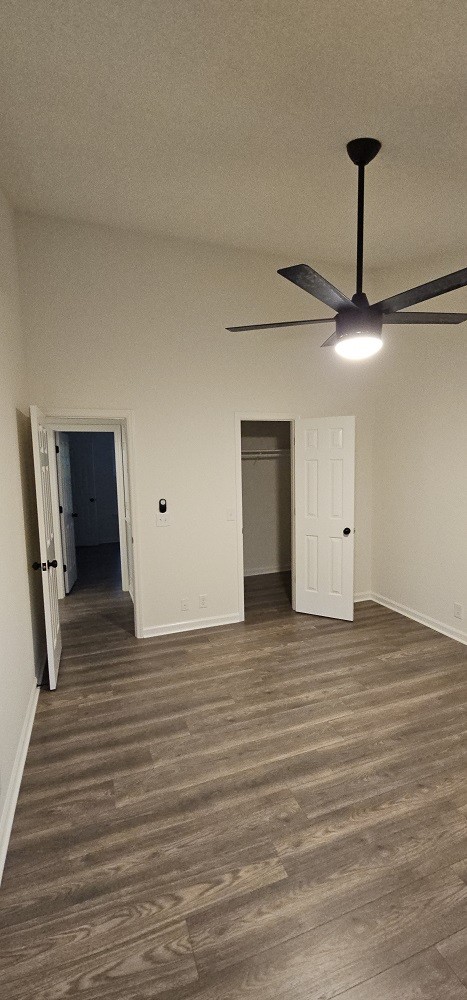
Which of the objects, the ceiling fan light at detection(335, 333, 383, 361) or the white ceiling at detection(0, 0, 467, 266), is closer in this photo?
the white ceiling at detection(0, 0, 467, 266)

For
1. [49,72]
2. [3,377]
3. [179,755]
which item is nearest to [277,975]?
[179,755]

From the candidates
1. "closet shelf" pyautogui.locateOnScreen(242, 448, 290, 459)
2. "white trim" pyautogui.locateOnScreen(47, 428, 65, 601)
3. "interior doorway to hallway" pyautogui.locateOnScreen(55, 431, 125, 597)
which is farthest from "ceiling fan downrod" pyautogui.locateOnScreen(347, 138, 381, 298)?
"interior doorway to hallway" pyautogui.locateOnScreen(55, 431, 125, 597)

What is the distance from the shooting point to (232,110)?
238cm

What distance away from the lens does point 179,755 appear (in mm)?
2664

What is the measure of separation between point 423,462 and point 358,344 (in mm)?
2298

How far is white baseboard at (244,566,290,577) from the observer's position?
6586 millimetres

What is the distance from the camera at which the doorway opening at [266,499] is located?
6512 millimetres

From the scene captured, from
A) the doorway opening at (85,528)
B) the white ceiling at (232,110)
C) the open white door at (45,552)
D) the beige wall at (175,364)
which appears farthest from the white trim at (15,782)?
the white ceiling at (232,110)

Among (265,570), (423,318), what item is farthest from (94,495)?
(423,318)

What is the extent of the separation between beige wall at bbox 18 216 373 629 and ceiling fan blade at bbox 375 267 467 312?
7.17 ft

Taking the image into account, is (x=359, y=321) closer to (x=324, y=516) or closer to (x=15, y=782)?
(x=324, y=516)

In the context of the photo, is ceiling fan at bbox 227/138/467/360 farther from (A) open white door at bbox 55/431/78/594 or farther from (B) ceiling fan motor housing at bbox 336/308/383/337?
(A) open white door at bbox 55/431/78/594

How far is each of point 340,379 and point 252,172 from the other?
91.6 inches

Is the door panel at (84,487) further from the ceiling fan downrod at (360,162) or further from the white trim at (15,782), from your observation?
the ceiling fan downrod at (360,162)
